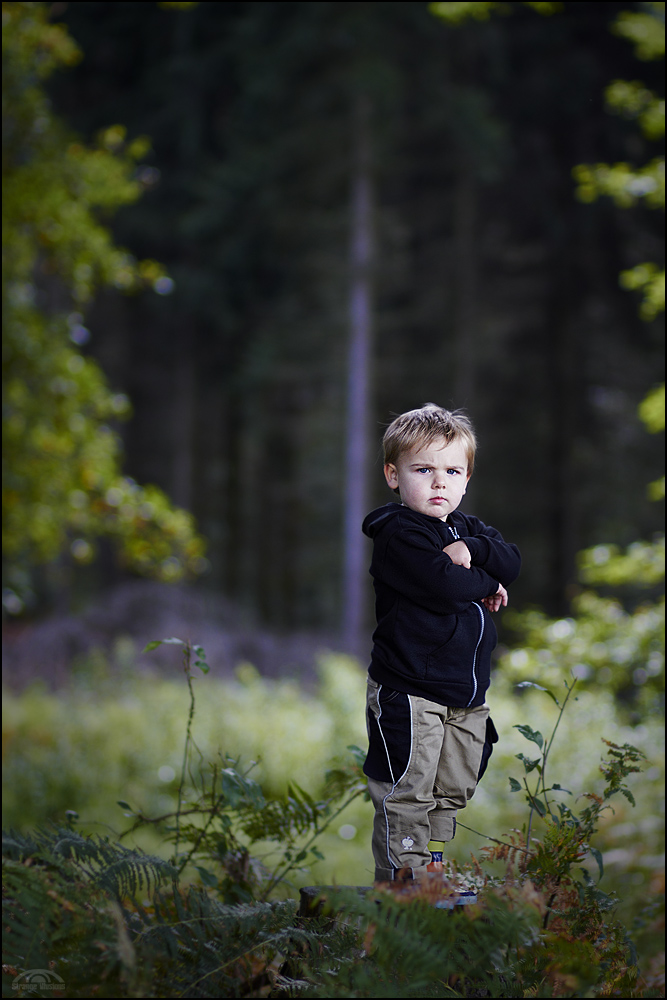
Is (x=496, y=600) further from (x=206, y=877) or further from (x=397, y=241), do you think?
(x=397, y=241)

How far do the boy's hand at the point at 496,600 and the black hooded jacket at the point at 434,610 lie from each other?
0.12 ft

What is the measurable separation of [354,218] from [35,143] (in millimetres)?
7739

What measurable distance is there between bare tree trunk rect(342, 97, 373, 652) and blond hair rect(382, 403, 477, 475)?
10482 millimetres

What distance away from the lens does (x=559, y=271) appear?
14.7m

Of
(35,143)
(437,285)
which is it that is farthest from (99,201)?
(437,285)

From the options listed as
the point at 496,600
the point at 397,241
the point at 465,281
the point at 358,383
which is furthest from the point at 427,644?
the point at 397,241

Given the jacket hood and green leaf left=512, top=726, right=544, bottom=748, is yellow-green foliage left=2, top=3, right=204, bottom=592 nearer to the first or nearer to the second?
the jacket hood

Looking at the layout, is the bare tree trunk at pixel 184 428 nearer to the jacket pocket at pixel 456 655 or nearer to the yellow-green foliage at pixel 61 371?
the yellow-green foliage at pixel 61 371

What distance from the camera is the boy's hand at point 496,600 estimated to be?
195 centimetres

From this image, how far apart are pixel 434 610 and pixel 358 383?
1108 cm

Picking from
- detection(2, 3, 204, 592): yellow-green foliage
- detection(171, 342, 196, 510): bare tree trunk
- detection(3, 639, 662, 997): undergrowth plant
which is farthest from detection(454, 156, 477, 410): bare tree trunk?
detection(3, 639, 662, 997): undergrowth plant

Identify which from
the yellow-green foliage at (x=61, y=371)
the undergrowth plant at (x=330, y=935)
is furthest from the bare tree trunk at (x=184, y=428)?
the undergrowth plant at (x=330, y=935)

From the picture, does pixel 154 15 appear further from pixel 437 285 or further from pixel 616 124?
pixel 616 124

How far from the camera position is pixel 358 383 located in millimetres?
12750
